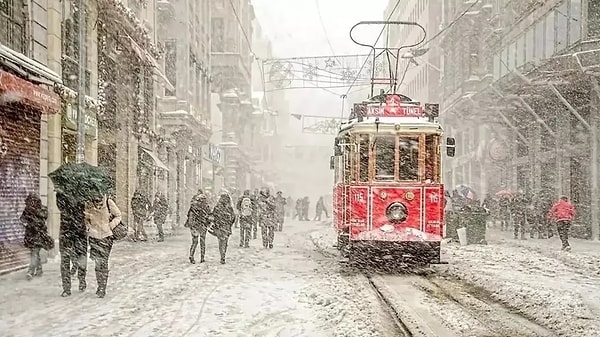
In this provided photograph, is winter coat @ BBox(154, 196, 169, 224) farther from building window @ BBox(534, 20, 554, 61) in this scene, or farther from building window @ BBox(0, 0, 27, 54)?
building window @ BBox(534, 20, 554, 61)

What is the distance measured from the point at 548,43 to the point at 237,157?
107 feet

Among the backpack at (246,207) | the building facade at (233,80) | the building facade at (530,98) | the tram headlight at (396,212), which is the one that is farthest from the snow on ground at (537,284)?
the building facade at (233,80)

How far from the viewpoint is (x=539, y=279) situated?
13.7 meters

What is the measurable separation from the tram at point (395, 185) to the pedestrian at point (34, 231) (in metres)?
5.55

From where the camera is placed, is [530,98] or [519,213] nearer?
[519,213]

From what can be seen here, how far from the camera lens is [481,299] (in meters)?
11.5

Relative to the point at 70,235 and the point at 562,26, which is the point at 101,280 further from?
the point at 562,26

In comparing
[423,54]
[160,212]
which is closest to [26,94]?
[160,212]

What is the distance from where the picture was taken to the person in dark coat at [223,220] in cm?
1691

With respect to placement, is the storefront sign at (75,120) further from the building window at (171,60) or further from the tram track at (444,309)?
the building window at (171,60)

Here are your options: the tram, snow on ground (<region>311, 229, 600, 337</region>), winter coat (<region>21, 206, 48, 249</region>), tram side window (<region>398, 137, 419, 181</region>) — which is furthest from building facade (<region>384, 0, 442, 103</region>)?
winter coat (<region>21, 206, 48, 249</region>)

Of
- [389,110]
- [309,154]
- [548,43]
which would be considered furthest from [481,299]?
[309,154]

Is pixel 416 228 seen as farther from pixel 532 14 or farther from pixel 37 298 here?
pixel 532 14

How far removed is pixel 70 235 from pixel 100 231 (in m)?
0.41
